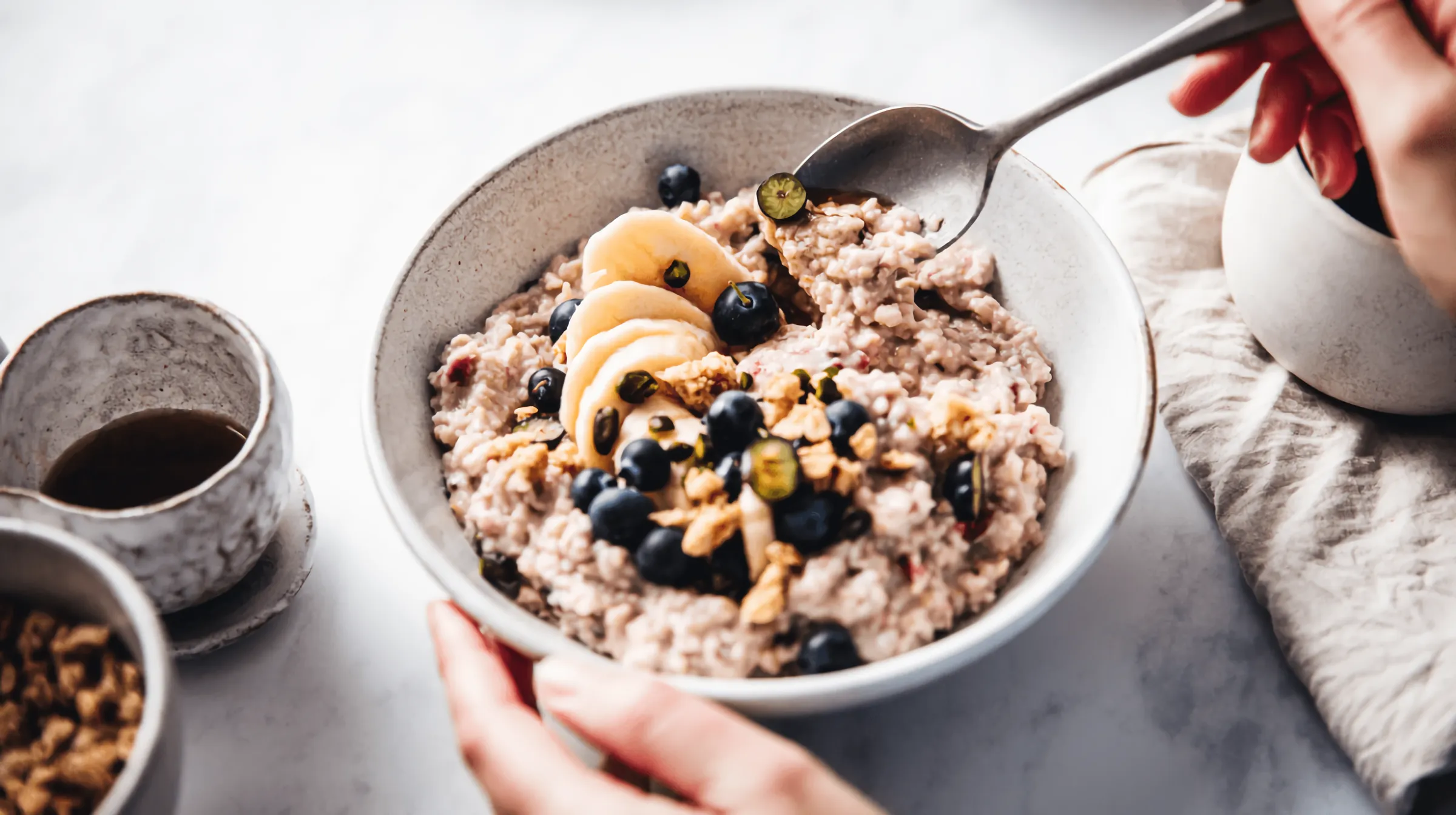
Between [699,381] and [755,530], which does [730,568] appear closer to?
[755,530]

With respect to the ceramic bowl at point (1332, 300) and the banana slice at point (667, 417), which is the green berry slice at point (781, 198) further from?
the ceramic bowl at point (1332, 300)

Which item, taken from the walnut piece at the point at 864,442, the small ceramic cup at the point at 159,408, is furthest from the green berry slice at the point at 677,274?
the small ceramic cup at the point at 159,408

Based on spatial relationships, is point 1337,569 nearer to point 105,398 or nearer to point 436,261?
point 436,261

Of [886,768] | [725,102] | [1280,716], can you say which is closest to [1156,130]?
[725,102]

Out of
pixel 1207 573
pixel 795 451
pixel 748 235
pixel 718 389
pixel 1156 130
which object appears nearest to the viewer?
pixel 795 451

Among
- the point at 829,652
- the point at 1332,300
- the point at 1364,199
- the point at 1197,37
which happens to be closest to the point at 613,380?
the point at 829,652

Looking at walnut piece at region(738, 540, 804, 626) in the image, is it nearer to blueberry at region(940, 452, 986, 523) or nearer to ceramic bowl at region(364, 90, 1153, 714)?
ceramic bowl at region(364, 90, 1153, 714)
